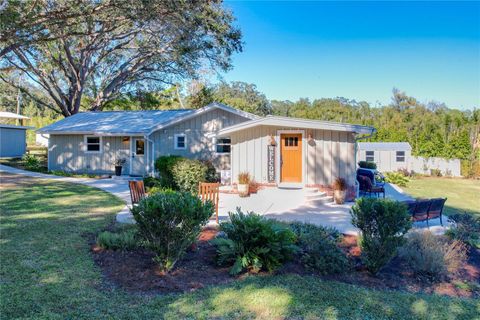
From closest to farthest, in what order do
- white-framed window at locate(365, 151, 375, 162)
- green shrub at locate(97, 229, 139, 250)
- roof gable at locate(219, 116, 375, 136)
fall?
1. green shrub at locate(97, 229, 139, 250)
2. roof gable at locate(219, 116, 375, 136)
3. white-framed window at locate(365, 151, 375, 162)

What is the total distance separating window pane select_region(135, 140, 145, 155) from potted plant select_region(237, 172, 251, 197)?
782cm

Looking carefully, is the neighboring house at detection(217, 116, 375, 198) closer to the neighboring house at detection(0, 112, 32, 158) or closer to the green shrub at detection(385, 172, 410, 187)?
the green shrub at detection(385, 172, 410, 187)

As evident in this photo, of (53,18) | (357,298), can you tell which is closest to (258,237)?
(357,298)

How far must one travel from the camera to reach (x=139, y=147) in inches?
717

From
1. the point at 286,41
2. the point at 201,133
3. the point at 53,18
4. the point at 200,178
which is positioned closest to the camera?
the point at 53,18

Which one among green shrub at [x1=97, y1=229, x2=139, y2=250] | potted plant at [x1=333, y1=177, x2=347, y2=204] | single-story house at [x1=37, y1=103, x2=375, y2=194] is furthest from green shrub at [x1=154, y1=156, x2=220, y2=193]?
green shrub at [x1=97, y1=229, x2=139, y2=250]

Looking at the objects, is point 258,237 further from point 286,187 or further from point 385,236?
point 286,187

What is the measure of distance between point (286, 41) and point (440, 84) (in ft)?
43.5

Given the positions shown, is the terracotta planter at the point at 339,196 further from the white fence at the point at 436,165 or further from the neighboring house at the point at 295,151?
the white fence at the point at 436,165

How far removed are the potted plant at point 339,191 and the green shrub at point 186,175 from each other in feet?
17.0

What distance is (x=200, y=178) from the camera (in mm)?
13102

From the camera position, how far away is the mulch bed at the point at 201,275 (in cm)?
450

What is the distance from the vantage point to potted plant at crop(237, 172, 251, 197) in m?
12.1

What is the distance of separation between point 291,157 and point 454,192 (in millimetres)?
9313
